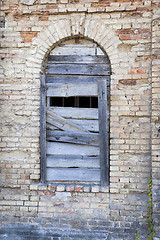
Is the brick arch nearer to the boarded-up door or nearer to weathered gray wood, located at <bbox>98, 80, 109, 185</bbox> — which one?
the boarded-up door

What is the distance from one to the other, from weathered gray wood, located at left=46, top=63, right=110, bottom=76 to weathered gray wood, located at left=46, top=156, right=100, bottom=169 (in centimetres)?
145

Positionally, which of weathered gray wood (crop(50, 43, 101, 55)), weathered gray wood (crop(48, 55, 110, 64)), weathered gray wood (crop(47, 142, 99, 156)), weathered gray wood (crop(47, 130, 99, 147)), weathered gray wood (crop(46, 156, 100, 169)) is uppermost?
weathered gray wood (crop(50, 43, 101, 55))

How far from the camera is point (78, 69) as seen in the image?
12.8 ft

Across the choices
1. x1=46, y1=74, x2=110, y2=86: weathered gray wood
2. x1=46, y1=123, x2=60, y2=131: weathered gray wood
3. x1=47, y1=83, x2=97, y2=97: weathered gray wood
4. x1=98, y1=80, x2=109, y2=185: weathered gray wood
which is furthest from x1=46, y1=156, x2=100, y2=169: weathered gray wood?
x1=46, y1=74, x2=110, y2=86: weathered gray wood

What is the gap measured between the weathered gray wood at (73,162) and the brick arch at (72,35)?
1.48m

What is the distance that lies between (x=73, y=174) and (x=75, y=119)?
0.93 metres

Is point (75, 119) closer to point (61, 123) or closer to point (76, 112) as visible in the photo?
point (76, 112)

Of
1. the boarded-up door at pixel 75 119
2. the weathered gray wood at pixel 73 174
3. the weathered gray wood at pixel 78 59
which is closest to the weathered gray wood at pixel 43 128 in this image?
the boarded-up door at pixel 75 119

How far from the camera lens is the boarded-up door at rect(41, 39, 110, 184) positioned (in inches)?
149

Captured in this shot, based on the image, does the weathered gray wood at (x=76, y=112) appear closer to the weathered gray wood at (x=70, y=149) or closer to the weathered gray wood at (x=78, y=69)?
the weathered gray wood at (x=70, y=149)

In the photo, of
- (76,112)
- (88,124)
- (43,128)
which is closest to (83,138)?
(88,124)

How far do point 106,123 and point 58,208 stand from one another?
1.61 meters

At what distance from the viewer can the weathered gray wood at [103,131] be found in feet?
12.3

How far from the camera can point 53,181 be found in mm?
3840
